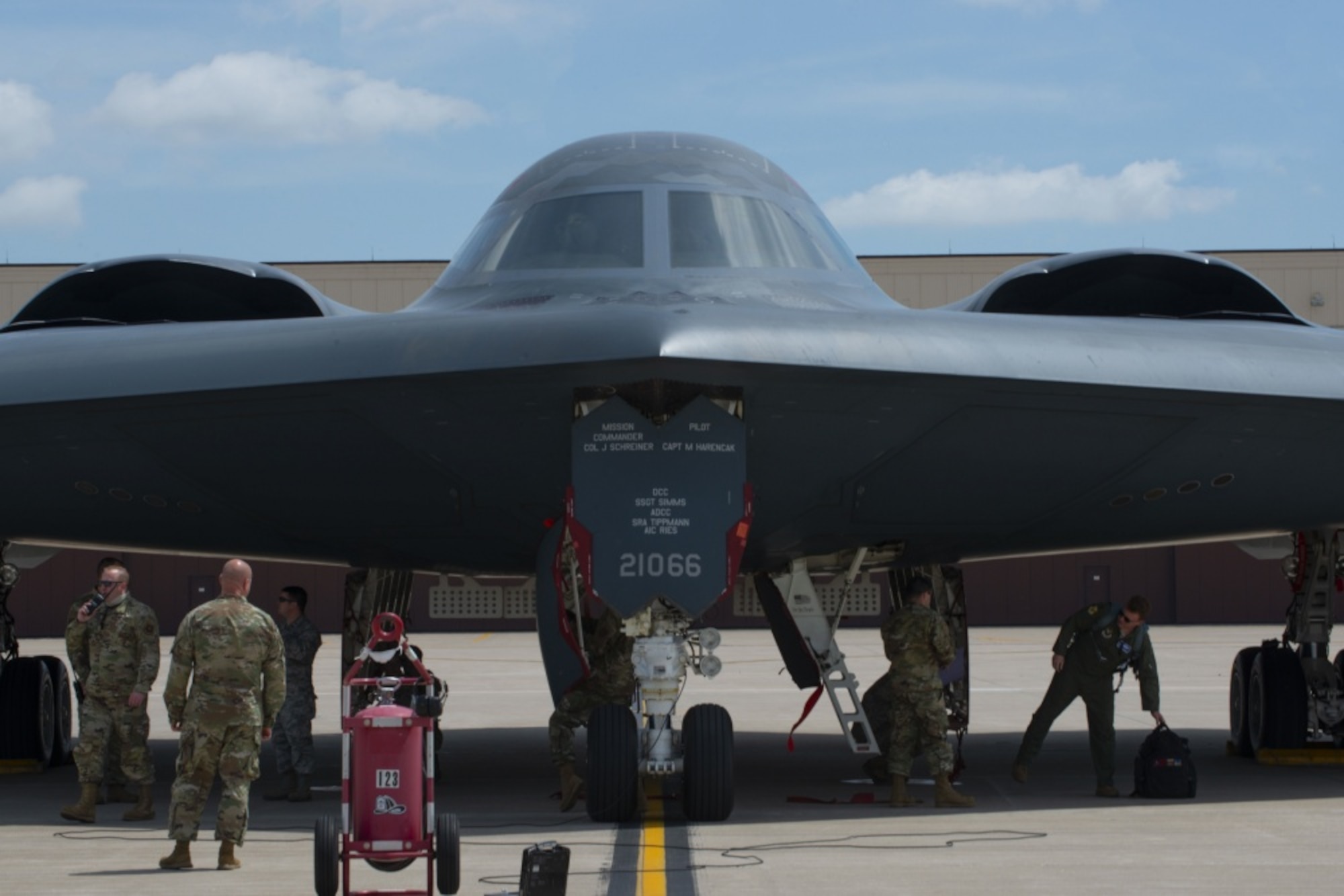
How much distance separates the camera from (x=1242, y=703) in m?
14.5

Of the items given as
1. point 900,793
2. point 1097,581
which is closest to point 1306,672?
point 900,793

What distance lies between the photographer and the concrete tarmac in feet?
25.4

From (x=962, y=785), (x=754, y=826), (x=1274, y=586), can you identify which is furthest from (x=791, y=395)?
(x=1274, y=586)

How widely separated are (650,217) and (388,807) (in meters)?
4.96

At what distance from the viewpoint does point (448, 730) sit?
711 inches

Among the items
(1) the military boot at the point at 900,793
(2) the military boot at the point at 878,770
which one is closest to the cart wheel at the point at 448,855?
(1) the military boot at the point at 900,793

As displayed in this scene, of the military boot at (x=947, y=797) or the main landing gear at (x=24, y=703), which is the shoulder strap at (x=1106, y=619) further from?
the main landing gear at (x=24, y=703)

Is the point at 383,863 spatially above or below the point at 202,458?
below

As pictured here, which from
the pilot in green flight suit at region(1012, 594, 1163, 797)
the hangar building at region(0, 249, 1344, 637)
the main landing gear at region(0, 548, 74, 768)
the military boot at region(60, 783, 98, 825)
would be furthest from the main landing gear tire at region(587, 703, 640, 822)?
the hangar building at region(0, 249, 1344, 637)

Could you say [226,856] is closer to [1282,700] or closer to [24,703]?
[24,703]

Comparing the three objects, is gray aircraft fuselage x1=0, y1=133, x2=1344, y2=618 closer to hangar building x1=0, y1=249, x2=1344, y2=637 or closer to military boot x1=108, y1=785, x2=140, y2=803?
military boot x1=108, y1=785, x2=140, y2=803

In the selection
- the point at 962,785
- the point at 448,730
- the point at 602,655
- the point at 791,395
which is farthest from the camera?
the point at 448,730

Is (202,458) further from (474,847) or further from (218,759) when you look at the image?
(474,847)

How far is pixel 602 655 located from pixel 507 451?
1545mm
